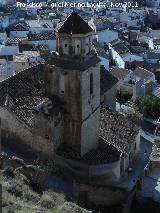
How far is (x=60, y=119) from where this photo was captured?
29.9 m

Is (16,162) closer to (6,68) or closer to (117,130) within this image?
(117,130)

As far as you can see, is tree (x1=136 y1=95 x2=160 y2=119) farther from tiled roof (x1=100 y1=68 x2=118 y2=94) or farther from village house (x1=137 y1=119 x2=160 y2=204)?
village house (x1=137 y1=119 x2=160 y2=204)

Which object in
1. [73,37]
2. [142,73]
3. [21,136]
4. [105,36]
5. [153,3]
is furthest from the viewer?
[153,3]

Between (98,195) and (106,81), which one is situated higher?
(106,81)

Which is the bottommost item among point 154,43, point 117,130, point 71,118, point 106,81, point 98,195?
point 154,43

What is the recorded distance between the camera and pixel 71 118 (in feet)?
98.4

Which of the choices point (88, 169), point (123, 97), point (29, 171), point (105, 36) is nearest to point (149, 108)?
point (123, 97)

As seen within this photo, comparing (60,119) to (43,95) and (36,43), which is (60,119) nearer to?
(43,95)

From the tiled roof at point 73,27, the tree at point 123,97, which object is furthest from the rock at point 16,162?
the tree at point 123,97

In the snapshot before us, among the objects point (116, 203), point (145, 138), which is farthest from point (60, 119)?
point (145, 138)

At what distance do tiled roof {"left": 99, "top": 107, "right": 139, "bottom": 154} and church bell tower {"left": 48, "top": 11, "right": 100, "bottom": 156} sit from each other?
1169 mm

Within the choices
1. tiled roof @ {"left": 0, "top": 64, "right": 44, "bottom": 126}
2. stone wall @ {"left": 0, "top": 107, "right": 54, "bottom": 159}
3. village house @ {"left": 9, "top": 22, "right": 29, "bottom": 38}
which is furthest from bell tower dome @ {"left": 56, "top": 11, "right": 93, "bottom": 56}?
village house @ {"left": 9, "top": 22, "right": 29, "bottom": 38}

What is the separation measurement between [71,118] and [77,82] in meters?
2.06

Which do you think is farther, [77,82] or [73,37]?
[77,82]
